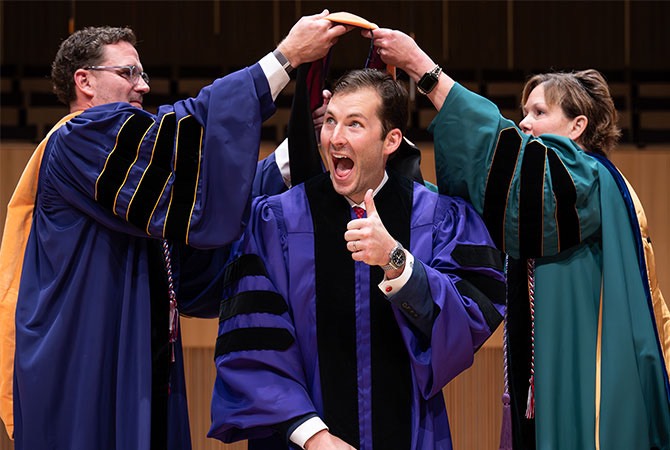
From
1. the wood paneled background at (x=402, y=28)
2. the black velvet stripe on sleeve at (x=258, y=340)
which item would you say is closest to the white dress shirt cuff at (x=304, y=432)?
the black velvet stripe on sleeve at (x=258, y=340)

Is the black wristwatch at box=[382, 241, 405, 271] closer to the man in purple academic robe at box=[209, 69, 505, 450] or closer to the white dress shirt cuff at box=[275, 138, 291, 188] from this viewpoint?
the man in purple academic robe at box=[209, 69, 505, 450]

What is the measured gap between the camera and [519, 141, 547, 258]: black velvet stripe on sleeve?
261 centimetres

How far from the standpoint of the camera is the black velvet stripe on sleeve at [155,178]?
8.20ft

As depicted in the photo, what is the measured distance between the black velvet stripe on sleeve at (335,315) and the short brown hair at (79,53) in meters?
0.90

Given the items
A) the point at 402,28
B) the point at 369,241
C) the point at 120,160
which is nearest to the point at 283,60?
the point at 120,160

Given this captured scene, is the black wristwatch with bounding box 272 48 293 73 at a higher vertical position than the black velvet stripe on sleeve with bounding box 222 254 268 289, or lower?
higher

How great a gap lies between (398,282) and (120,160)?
881mm

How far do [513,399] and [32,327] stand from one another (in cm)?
145

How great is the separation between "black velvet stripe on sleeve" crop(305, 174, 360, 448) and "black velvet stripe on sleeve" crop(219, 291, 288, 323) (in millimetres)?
111

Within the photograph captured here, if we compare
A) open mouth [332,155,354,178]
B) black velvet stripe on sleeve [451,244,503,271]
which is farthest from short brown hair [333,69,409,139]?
black velvet stripe on sleeve [451,244,503,271]

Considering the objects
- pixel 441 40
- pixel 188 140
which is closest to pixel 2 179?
pixel 188 140

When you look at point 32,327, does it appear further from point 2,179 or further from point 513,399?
point 2,179

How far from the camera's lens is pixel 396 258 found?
2234 mm

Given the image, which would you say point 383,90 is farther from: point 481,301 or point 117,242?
point 117,242
